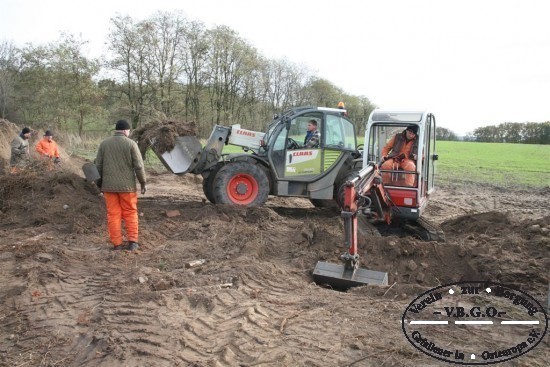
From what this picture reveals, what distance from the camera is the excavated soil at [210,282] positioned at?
11.9ft

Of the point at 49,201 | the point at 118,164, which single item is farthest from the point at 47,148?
the point at 118,164

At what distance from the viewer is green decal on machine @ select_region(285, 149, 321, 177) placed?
9.19 m

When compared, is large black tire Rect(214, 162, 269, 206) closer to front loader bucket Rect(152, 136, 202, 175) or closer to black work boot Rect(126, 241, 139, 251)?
front loader bucket Rect(152, 136, 202, 175)

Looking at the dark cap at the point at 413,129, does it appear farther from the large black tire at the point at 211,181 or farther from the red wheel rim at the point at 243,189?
the large black tire at the point at 211,181

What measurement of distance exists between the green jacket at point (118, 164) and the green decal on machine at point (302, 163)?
3.60m

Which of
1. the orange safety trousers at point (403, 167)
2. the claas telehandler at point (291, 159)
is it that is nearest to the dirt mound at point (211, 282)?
the claas telehandler at point (291, 159)

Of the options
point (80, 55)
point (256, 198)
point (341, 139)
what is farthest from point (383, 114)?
point (80, 55)

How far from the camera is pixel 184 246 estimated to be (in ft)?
21.7

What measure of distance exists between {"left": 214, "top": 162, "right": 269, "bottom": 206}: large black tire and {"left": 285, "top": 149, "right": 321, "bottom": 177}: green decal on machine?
0.55 metres

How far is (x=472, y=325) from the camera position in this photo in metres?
4.02

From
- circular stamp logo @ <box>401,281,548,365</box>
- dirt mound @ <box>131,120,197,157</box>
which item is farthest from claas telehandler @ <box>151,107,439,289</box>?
circular stamp logo @ <box>401,281,548,365</box>

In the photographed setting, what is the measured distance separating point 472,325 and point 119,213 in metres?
4.66

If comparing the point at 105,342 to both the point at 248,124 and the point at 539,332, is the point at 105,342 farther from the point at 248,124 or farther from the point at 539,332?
the point at 248,124

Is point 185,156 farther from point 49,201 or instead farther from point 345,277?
point 345,277
